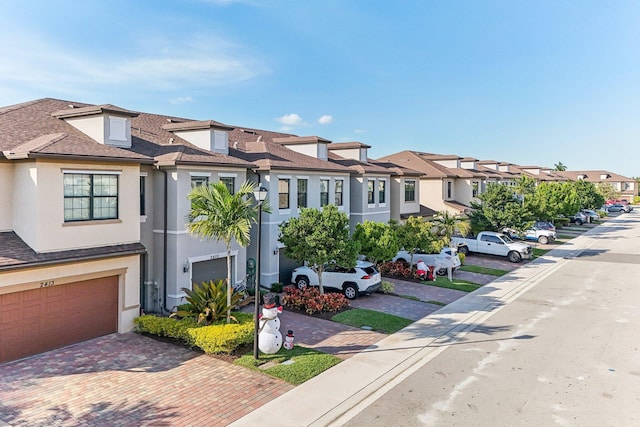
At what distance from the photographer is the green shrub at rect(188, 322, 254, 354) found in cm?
1277

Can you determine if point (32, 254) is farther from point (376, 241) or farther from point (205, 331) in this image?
point (376, 241)

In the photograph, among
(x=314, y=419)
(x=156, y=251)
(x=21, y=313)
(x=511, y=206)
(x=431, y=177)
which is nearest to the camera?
(x=314, y=419)

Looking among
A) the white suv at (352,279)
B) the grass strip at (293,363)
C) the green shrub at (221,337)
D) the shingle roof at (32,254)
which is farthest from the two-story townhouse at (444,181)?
the shingle roof at (32,254)

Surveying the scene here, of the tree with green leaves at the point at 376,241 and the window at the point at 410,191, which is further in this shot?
the window at the point at 410,191

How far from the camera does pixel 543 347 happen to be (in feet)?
46.2

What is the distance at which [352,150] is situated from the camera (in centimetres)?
3088

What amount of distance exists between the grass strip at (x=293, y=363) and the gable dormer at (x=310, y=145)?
51.4 feet

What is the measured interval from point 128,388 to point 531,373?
421 inches

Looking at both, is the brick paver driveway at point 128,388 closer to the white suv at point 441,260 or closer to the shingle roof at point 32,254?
the shingle roof at point 32,254

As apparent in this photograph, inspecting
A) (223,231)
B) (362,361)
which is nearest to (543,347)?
(362,361)

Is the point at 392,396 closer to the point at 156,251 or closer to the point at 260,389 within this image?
the point at 260,389

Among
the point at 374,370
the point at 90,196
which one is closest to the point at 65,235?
the point at 90,196

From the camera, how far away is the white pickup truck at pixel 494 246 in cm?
3112

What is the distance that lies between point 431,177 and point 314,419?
32709 millimetres
